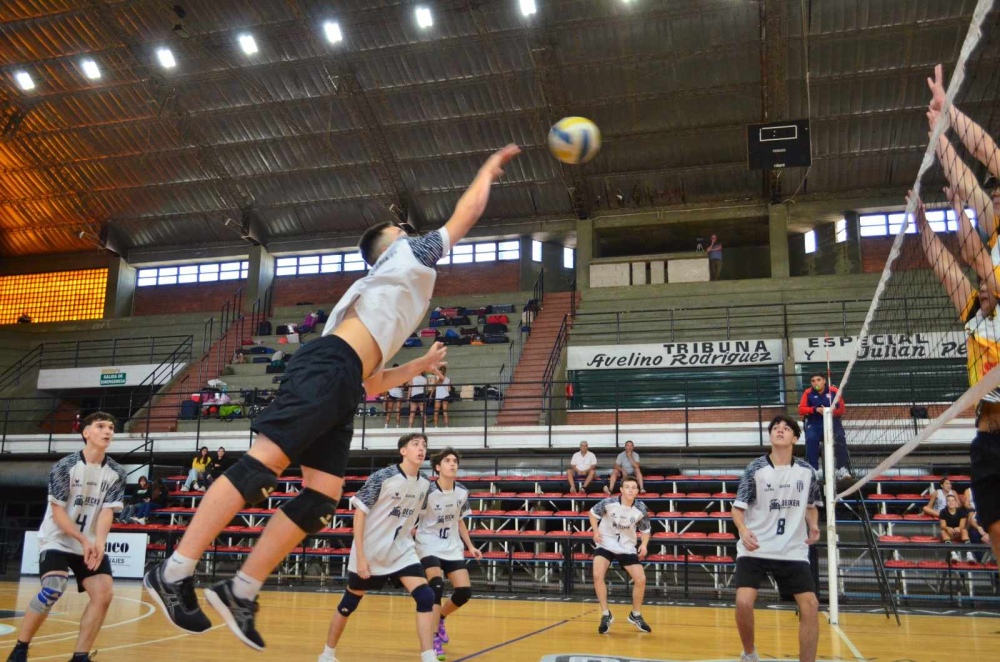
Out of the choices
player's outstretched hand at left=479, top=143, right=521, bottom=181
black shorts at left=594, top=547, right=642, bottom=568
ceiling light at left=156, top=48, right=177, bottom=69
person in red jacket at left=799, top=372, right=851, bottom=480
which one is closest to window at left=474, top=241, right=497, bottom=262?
ceiling light at left=156, top=48, right=177, bottom=69

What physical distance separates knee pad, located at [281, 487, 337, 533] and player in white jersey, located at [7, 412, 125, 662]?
3.78 m

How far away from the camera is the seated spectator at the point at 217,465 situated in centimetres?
1886

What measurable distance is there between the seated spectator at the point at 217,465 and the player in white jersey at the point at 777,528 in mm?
14487

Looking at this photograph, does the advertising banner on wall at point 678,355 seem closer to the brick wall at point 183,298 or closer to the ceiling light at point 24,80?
the brick wall at point 183,298

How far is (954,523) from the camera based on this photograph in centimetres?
1346

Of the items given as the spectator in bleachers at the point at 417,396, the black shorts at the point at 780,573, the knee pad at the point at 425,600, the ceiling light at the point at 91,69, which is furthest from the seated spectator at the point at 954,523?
the ceiling light at the point at 91,69

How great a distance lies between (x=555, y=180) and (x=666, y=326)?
6.77 m

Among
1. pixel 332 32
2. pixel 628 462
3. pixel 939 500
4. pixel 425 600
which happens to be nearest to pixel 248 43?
pixel 332 32

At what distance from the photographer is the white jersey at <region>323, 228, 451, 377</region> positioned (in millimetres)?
3524

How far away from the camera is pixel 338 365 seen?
3.32 m

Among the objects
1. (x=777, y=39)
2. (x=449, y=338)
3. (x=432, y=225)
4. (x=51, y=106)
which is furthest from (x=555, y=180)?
(x=51, y=106)

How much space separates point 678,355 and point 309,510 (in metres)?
20.4

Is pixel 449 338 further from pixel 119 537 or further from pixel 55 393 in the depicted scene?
pixel 55 393

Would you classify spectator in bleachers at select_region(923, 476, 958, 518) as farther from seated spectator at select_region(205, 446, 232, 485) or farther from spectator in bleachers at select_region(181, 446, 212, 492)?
spectator in bleachers at select_region(181, 446, 212, 492)
